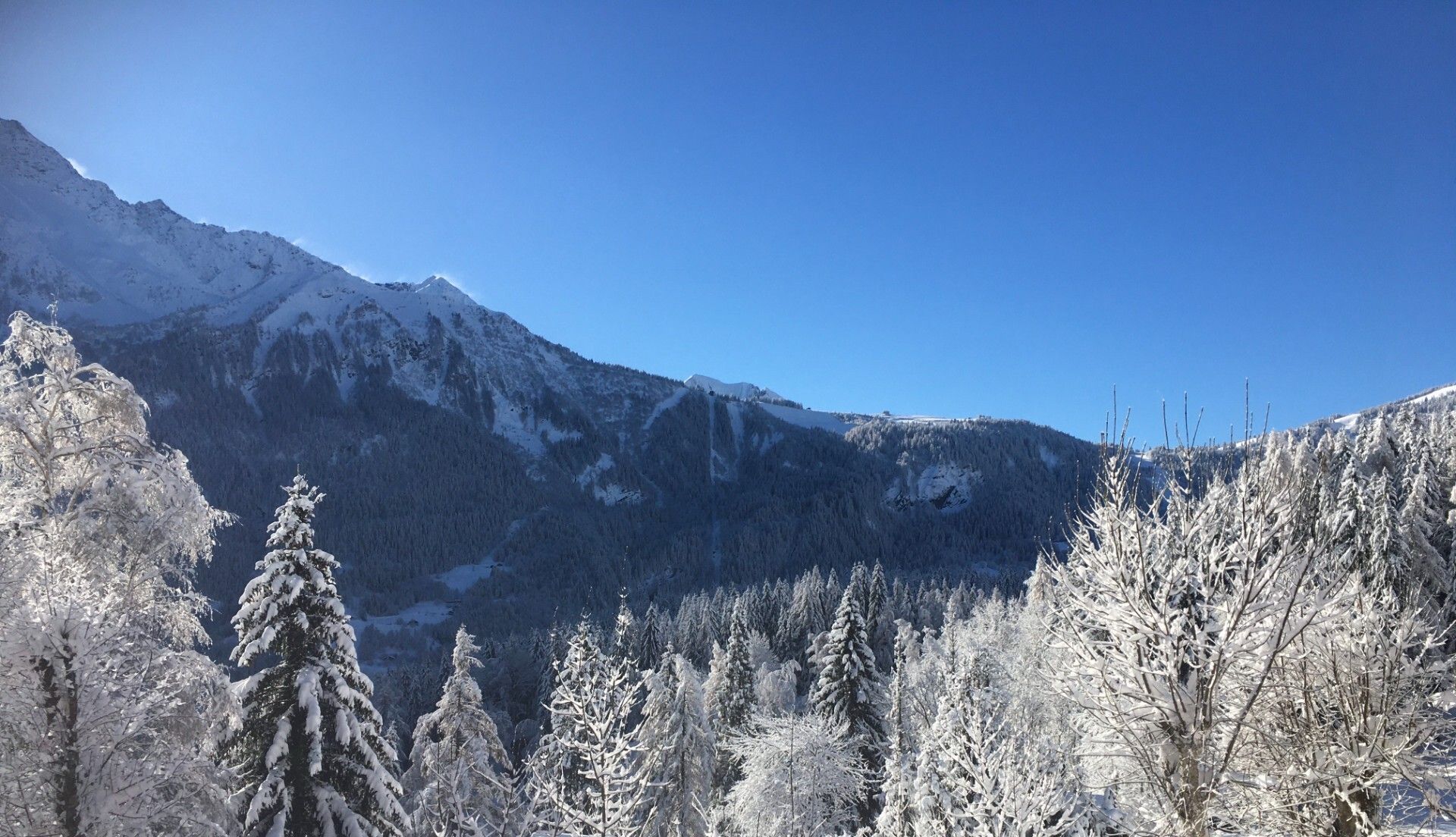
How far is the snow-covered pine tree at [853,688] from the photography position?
78.2ft

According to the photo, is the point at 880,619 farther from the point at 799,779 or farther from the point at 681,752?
the point at 799,779

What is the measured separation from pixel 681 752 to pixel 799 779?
20.2 feet

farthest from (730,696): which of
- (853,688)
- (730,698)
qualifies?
(853,688)

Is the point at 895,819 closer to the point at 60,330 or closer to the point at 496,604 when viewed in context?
the point at 60,330

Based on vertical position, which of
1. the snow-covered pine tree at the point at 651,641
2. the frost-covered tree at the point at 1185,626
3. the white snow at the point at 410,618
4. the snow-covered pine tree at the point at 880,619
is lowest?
the white snow at the point at 410,618

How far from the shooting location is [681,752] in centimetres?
2547

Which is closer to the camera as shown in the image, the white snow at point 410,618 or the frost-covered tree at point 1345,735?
the frost-covered tree at point 1345,735

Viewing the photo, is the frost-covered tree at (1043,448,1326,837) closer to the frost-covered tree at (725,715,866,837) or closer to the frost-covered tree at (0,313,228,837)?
the frost-covered tree at (0,313,228,837)

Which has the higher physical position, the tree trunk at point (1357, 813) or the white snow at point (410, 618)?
the tree trunk at point (1357, 813)

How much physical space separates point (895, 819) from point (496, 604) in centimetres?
15090

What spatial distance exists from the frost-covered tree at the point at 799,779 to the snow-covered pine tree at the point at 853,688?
3.54 feet

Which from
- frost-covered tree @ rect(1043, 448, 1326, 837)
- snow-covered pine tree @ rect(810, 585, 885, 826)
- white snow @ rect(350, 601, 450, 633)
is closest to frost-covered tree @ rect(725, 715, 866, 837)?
snow-covered pine tree @ rect(810, 585, 885, 826)

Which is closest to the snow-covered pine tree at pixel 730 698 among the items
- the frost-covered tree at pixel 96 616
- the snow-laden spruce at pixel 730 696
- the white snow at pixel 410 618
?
the snow-laden spruce at pixel 730 696

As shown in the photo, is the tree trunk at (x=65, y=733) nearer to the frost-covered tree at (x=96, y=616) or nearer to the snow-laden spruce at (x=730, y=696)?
the frost-covered tree at (x=96, y=616)
